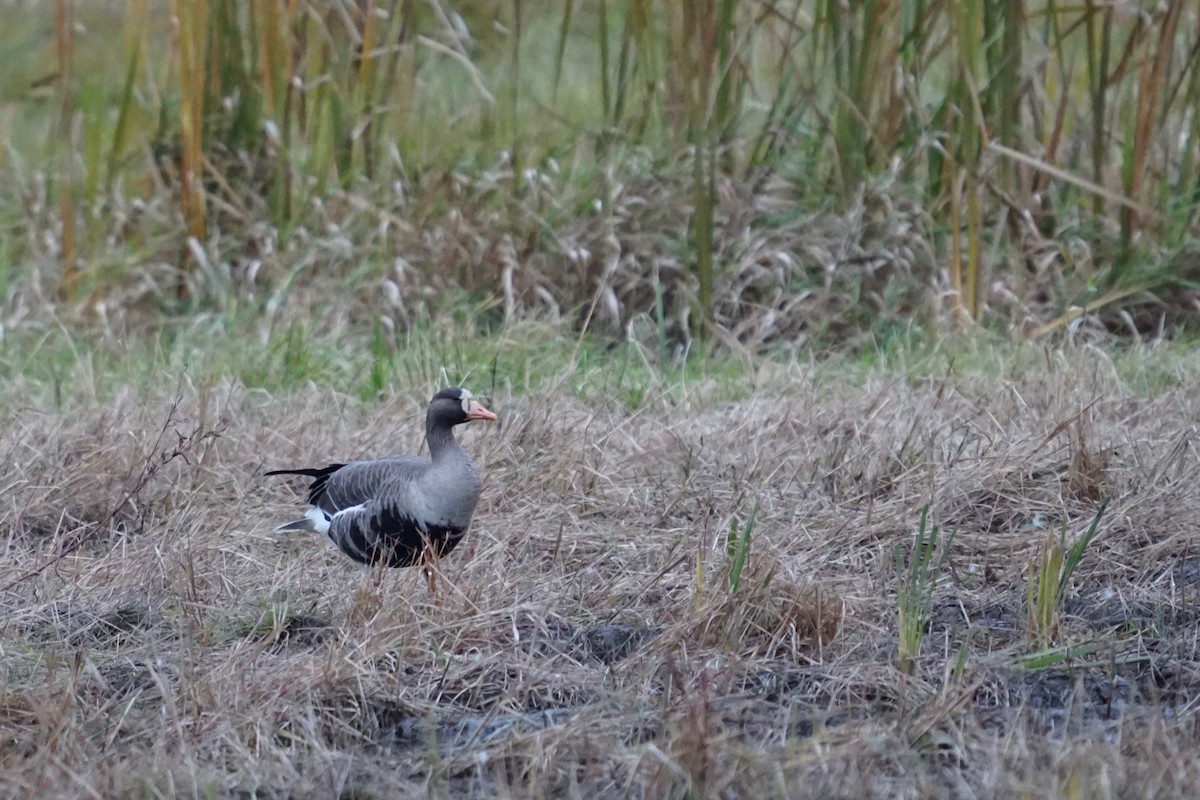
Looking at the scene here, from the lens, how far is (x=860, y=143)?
5.20 meters

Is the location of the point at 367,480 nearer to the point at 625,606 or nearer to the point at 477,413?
the point at 477,413

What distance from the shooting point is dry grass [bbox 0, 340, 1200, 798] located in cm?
231

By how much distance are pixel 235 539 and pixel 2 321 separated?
7.42 feet

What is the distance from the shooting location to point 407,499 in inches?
121

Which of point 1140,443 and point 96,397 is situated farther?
point 96,397

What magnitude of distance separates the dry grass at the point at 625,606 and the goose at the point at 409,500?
8 centimetres

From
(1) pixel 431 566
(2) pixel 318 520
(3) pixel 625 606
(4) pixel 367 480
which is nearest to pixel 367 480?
(4) pixel 367 480

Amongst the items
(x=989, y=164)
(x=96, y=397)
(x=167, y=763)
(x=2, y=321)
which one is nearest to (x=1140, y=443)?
(x=989, y=164)

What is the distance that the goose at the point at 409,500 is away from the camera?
10.0 ft

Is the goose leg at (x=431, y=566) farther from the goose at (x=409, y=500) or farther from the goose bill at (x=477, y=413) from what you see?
the goose bill at (x=477, y=413)

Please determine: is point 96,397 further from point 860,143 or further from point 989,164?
point 989,164

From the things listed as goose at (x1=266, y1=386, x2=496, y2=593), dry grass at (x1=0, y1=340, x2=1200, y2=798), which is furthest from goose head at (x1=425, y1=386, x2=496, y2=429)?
dry grass at (x1=0, y1=340, x2=1200, y2=798)

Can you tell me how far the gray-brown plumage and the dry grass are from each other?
3.4 inches

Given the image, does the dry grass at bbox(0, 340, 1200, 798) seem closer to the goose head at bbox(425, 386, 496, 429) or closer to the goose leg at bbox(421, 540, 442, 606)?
the goose leg at bbox(421, 540, 442, 606)
